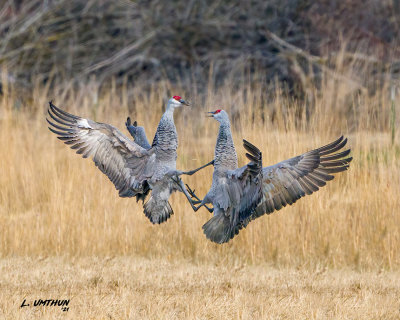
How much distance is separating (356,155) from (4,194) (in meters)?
4.25

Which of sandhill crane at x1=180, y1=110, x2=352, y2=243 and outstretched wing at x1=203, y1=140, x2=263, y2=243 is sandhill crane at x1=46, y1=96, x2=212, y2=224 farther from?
outstretched wing at x1=203, y1=140, x2=263, y2=243

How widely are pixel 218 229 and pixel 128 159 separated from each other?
2.87 feet

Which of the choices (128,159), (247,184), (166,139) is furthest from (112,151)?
(247,184)

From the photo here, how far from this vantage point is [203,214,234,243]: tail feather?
18.3 feet

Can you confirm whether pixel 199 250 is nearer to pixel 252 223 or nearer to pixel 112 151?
pixel 252 223

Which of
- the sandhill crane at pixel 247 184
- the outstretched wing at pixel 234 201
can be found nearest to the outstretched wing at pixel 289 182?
the sandhill crane at pixel 247 184

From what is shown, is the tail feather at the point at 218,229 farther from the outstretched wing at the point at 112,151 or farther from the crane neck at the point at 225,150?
the outstretched wing at the point at 112,151

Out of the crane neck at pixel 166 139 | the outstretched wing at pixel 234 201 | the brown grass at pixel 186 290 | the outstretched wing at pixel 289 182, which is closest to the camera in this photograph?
the outstretched wing at pixel 234 201

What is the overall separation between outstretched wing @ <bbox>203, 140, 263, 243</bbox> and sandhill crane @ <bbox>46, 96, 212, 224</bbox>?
0.36 metres

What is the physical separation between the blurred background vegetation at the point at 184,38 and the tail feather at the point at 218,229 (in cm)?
927

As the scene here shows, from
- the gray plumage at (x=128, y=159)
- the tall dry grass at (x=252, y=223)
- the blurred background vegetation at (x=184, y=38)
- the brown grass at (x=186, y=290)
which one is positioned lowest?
the brown grass at (x=186, y=290)

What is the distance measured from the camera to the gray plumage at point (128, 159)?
18.6 feet

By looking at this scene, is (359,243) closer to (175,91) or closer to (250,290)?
(250,290)

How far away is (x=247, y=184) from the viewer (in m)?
5.36
